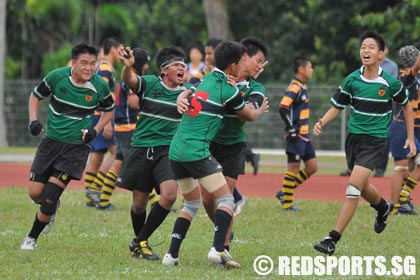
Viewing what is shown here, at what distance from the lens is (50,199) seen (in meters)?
10.2

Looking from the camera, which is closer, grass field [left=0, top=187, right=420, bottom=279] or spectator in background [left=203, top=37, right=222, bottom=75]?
grass field [left=0, top=187, right=420, bottom=279]

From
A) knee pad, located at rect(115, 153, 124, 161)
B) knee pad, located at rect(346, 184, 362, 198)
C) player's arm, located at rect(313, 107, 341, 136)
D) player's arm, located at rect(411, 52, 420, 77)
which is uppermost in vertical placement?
player's arm, located at rect(411, 52, 420, 77)

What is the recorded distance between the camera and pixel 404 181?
1398cm

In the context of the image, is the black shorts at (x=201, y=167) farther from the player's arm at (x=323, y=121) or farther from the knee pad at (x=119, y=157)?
the knee pad at (x=119, y=157)

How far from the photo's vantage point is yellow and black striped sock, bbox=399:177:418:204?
13.5 metres

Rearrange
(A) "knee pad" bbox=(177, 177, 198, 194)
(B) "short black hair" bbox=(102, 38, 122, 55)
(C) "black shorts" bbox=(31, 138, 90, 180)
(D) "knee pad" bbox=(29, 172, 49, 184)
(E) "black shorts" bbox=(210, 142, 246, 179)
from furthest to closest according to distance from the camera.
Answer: (B) "short black hair" bbox=(102, 38, 122, 55)
(D) "knee pad" bbox=(29, 172, 49, 184)
(C) "black shorts" bbox=(31, 138, 90, 180)
(E) "black shorts" bbox=(210, 142, 246, 179)
(A) "knee pad" bbox=(177, 177, 198, 194)

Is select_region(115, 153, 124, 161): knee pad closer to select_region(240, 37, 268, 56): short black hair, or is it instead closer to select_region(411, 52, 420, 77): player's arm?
select_region(240, 37, 268, 56): short black hair

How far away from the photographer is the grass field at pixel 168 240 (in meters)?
8.94

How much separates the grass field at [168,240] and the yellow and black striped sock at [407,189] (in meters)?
0.50

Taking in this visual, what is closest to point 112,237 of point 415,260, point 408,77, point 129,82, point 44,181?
point 44,181

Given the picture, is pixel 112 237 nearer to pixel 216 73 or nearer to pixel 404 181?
pixel 216 73

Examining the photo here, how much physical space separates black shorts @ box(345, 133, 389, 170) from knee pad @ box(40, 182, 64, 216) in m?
2.99

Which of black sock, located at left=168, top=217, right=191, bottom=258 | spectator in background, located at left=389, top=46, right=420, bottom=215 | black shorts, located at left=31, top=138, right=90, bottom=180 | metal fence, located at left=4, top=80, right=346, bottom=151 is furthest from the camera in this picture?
metal fence, located at left=4, top=80, right=346, bottom=151

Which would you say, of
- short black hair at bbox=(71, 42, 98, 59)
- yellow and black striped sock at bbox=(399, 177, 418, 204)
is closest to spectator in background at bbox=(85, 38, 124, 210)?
short black hair at bbox=(71, 42, 98, 59)
